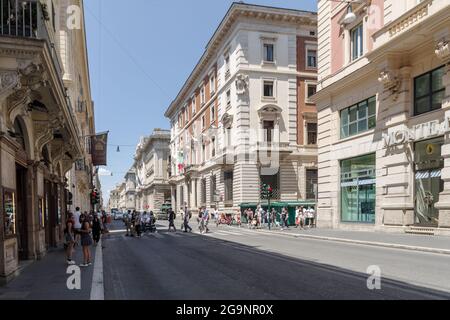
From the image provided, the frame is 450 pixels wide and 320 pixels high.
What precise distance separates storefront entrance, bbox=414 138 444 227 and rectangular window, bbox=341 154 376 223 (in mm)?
3156

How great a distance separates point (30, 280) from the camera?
9.22 meters

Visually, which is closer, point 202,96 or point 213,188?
point 213,188

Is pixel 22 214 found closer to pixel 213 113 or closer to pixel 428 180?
pixel 428 180

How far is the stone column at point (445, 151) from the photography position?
679 inches

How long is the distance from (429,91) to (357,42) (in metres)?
6.95

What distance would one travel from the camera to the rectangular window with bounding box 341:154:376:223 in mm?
23153

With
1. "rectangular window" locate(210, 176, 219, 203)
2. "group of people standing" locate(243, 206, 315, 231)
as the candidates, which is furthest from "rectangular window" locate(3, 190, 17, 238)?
"rectangular window" locate(210, 176, 219, 203)

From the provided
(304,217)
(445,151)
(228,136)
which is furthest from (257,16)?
(445,151)

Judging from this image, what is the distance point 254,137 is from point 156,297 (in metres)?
32.9

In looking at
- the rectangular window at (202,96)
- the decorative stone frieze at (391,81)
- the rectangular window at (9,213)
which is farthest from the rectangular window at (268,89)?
the rectangular window at (9,213)

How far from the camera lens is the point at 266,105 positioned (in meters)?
40.1

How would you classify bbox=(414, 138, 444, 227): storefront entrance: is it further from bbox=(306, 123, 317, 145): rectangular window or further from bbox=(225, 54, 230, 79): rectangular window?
bbox=(225, 54, 230, 79): rectangular window

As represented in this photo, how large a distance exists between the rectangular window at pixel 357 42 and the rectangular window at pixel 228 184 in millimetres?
20932
